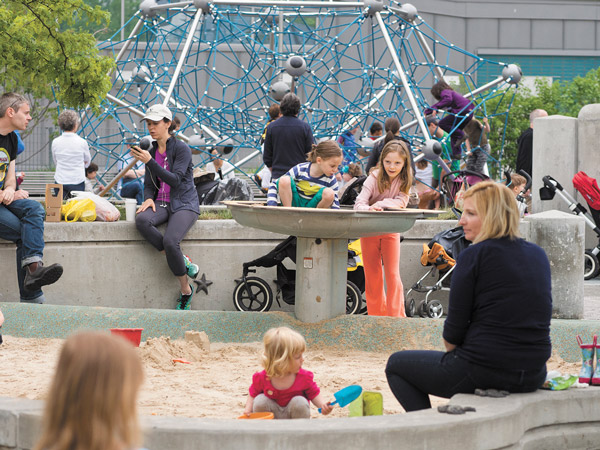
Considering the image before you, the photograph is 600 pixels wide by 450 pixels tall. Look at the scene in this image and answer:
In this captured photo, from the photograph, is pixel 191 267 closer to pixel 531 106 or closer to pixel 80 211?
pixel 80 211

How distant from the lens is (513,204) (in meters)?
4.80

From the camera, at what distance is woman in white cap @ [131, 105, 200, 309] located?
874 centimetres

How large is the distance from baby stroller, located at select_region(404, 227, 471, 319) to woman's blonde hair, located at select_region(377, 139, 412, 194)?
1204 millimetres

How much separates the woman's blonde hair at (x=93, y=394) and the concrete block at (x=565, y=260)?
6.99 m

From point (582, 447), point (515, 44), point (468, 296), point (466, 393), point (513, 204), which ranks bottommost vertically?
point (582, 447)

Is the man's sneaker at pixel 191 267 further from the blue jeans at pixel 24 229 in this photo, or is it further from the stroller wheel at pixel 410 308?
the stroller wheel at pixel 410 308

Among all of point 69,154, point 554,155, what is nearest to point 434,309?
point 554,155

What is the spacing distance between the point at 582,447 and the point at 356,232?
2631 millimetres

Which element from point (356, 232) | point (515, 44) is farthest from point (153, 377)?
point (515, 44)

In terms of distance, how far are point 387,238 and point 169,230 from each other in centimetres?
205

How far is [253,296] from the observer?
30.5 feet

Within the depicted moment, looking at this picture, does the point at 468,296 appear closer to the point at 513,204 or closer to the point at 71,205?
the point at 513,204

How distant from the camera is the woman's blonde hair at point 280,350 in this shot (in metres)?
4.88

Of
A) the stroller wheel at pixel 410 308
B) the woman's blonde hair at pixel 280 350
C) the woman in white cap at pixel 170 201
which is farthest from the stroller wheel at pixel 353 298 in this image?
the woman's blonde hair at pixel 280 350
